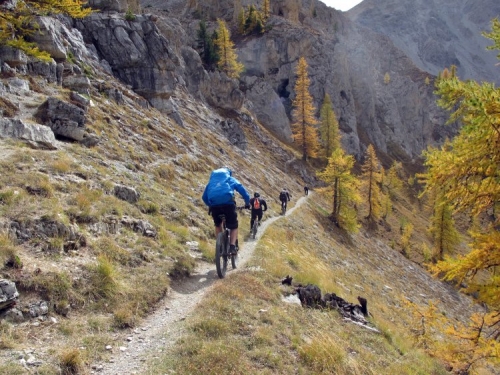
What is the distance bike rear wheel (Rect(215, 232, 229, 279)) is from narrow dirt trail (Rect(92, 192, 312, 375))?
0.23 m

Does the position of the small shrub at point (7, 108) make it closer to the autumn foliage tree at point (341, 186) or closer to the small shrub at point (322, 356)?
the small shrub at point (322, 356)

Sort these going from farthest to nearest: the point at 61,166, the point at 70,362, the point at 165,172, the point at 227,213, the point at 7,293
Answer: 1. the point at 165,172
2. the point at 61,166
3. the point at 227,213
4. the point at 7,293
5. the point at 70,362

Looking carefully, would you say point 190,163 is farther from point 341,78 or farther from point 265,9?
point 265,9

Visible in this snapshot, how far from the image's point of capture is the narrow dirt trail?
465 centimetres

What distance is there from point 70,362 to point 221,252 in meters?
4.74

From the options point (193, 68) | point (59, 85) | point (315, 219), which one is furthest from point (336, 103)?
point (59, 85)

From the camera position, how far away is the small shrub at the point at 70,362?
425cm

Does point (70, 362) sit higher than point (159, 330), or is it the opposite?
point (70, 362)

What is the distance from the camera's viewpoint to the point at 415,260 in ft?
154

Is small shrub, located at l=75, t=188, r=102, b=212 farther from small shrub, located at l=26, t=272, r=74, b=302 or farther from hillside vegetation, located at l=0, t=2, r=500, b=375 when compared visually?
small shrub, located at l=26, t=272, r=74, b=302

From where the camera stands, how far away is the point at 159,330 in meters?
5.77

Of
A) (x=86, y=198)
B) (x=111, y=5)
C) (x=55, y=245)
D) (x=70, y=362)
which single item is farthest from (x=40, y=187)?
(x=111, y=5)

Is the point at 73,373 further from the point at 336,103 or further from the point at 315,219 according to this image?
the point at 336,103

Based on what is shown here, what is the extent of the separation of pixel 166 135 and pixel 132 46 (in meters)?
16.4
